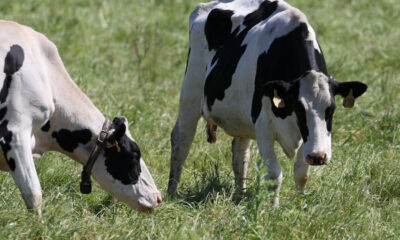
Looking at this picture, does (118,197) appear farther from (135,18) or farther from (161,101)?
(135,18)

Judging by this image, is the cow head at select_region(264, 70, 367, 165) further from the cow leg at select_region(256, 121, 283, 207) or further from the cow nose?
the cow leg at select_region(256, 121, 283, 207)

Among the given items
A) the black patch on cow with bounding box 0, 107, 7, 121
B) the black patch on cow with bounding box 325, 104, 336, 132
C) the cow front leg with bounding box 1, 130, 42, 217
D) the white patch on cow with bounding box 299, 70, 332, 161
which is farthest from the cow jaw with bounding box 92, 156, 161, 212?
the black patch on cow with bounding box 325, 104, 336, 132

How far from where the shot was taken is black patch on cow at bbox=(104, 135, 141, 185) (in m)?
6.09

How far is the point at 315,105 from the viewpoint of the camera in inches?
233

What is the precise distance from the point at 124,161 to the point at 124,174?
11cm

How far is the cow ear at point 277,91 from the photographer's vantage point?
592 cm

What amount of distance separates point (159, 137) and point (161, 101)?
1.26 metres

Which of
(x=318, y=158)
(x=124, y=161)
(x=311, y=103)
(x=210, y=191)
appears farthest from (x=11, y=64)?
(x=318, y=158)

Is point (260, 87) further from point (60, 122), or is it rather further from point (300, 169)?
point (60, 122)

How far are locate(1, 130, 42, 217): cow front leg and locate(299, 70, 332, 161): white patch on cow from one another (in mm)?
2063

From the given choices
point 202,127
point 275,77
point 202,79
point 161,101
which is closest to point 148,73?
point 161,101

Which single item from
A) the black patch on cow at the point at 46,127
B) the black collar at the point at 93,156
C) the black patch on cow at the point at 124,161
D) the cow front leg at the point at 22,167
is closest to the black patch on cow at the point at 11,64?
the cow front leg at the point at 22,167

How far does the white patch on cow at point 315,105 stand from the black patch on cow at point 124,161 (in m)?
1.38

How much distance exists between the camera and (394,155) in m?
7.70
